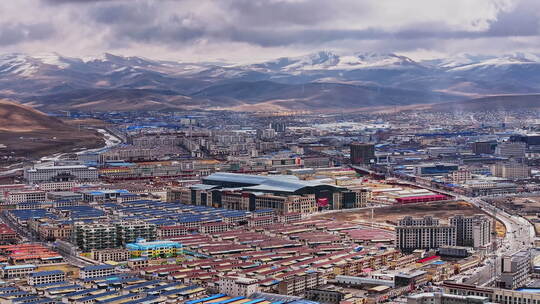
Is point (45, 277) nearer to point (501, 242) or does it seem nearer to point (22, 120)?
point (501, 242)

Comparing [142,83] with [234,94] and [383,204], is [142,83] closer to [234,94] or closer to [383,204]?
[234,94]

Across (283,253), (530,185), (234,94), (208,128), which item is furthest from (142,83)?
(283,253)

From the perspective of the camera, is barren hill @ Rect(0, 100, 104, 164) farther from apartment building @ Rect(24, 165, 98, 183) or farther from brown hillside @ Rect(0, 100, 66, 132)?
apartment building @ Rect(24, 165, 98, 183)

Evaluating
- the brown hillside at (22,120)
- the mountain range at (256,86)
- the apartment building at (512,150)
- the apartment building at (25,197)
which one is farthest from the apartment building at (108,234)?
the mountain range at (256,86)

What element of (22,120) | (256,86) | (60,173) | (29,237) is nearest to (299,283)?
(29,237)

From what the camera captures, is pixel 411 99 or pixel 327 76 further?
pixel 327 76

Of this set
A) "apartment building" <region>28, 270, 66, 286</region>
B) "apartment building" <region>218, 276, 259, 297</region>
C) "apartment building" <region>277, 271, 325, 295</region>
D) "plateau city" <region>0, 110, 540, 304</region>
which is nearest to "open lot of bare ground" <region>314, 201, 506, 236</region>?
"plateau city" <region>0, 110, 540, 304</region>
